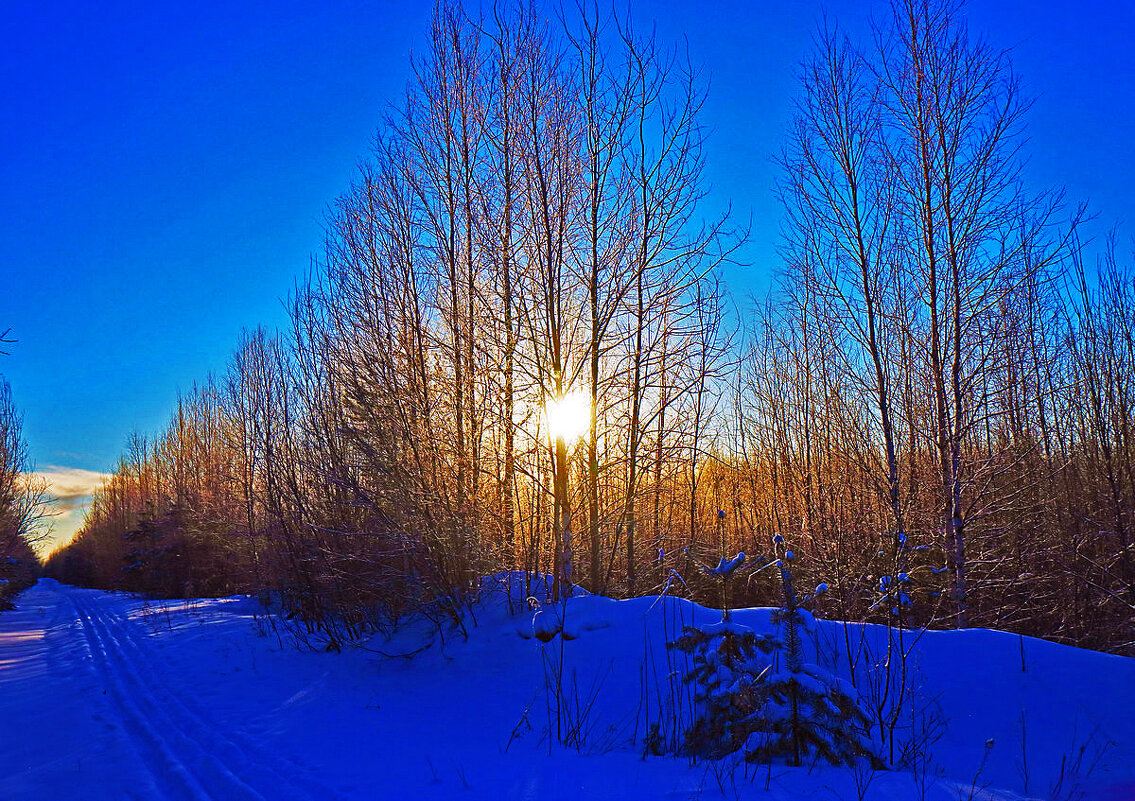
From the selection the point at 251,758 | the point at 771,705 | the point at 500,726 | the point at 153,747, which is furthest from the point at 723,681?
the point at 153,747

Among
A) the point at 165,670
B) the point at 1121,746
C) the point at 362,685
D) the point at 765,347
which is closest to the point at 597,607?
the point at 362,685

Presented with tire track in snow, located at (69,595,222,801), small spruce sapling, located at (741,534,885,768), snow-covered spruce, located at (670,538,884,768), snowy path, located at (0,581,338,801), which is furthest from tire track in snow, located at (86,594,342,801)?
small spruce sapling, located at (741,534,885,768)

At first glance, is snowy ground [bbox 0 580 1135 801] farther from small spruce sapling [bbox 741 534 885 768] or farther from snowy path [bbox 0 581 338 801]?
small spruce sapling [bbox 741 534 885 768]

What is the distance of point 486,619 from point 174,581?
24348mm

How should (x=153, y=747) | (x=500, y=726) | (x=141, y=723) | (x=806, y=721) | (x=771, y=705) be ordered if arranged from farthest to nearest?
(x=141, y=723) → (x=500, y=726) → (x=153, y=747) → (x=771, y=705) → (x=806, y=721)

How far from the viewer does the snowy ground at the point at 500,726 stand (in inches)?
171

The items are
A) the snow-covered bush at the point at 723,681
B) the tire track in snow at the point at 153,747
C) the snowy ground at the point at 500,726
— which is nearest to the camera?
the snowy ground at the point at 500,726

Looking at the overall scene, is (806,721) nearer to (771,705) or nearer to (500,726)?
(771,705)

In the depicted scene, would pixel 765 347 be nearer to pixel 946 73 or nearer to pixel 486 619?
pixel 946 73

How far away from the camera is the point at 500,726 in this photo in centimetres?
570

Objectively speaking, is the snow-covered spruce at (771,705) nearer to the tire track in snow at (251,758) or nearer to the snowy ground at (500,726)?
the snowy ground at (500,726)

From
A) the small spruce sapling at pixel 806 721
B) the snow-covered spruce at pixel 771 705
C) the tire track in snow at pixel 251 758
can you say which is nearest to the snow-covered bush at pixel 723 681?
the snow-covered spruce at pixel 771 705

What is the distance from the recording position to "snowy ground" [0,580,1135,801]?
4332 millimetres

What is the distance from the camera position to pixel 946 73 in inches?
381
